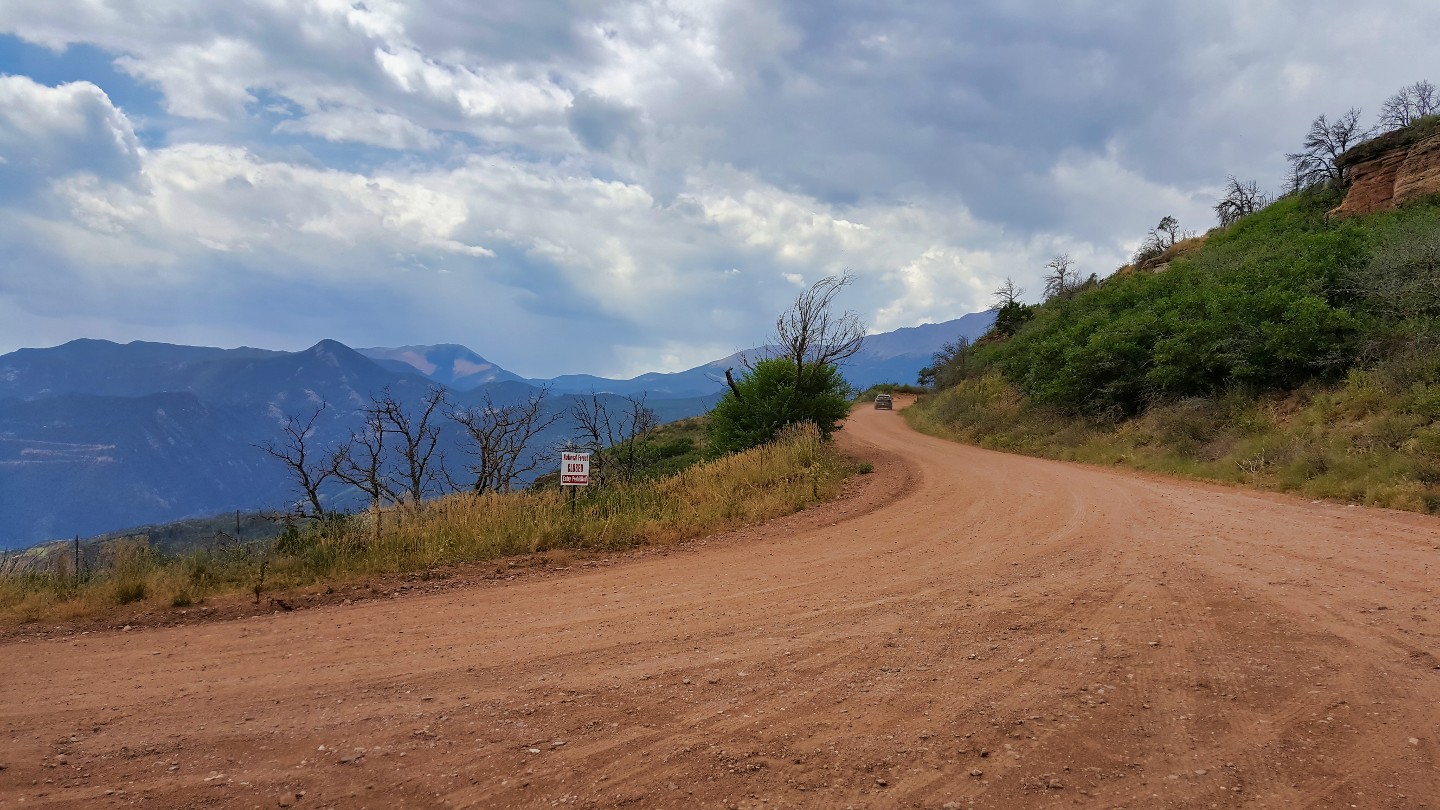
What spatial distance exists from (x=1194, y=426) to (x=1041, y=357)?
8.70 m

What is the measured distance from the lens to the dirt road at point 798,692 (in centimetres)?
299

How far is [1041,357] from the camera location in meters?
24.0

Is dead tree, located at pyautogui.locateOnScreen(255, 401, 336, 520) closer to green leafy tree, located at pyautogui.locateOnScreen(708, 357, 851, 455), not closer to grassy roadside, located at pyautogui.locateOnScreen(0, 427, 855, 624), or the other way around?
grassy roadside, located at pyautogui.locateOnScreen(0, 427, 855, 624)

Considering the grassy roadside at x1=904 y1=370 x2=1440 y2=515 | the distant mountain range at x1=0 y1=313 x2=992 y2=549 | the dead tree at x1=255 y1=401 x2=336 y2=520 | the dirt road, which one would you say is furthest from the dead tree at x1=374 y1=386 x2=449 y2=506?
the distant mountain range at x1=0 y1=313 x2=992 y2=549

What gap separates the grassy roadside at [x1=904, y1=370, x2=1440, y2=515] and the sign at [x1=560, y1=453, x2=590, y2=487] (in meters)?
11.2

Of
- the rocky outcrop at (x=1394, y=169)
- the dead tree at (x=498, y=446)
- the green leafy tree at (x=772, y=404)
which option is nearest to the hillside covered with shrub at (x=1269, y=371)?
the rocky outcrop at (x=1394, y=169)

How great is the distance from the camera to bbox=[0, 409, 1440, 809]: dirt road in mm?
2990

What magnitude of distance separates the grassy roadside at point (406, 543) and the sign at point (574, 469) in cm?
40

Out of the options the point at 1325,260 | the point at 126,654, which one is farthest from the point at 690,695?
the point at 1325,260

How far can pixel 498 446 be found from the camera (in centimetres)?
1229

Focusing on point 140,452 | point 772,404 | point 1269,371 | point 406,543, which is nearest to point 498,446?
point 406,543

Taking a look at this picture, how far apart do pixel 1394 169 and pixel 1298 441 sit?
20.7m

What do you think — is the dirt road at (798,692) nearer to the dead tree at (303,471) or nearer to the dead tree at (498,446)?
the dead tree at (303,471)

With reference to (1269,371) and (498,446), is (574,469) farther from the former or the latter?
(1269,371)
